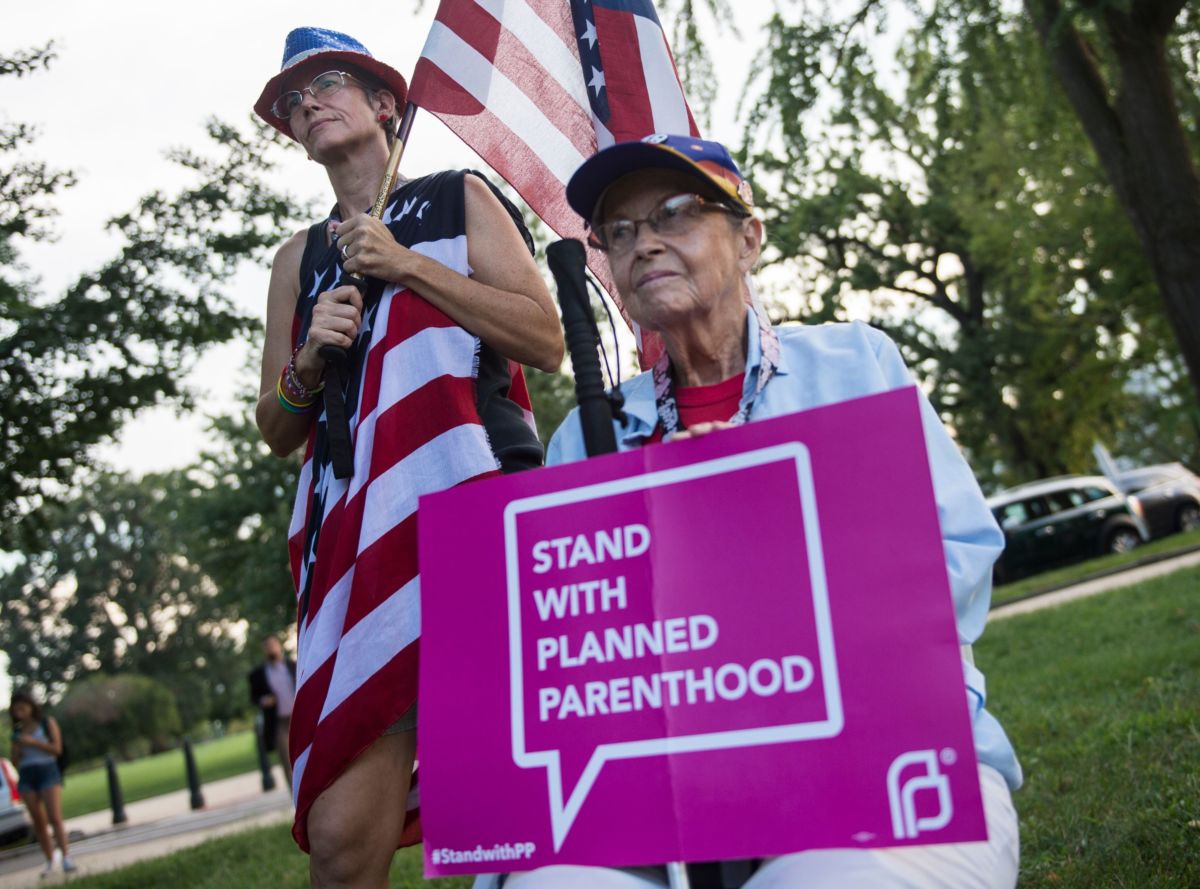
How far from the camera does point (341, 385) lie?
2.86m

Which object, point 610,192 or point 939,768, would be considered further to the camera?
point 610,192

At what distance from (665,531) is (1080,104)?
9.50 metres

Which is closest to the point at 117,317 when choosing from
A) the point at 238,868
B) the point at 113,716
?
the point at 238,868

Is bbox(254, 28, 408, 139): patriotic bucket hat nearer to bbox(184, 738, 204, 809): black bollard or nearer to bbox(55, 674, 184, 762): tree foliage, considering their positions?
bbox(184, 738, 204, 809): black bollard

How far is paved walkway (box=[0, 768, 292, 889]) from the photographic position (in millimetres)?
11602

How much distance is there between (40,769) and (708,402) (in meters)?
12.8

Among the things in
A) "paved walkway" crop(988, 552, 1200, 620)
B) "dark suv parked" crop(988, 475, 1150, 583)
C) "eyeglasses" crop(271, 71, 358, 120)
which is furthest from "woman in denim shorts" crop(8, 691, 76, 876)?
"dark suv parked" crop(988, 475, 1150, 583)

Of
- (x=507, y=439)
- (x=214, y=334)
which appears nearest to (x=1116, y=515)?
(x=214, y=334)

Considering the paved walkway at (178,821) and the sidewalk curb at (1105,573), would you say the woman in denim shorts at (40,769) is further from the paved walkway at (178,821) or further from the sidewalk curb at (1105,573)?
the sidewalk curb at (1105,573)

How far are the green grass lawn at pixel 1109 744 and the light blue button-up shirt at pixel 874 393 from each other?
1.82 meters

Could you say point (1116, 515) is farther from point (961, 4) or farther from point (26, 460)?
point (26, 460)

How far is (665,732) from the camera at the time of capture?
5.84 feet

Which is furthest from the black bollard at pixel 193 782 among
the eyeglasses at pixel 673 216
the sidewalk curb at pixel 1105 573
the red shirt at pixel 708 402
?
the eyeglasses at pixel 673 216

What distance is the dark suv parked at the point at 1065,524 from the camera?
23859 millimetres
